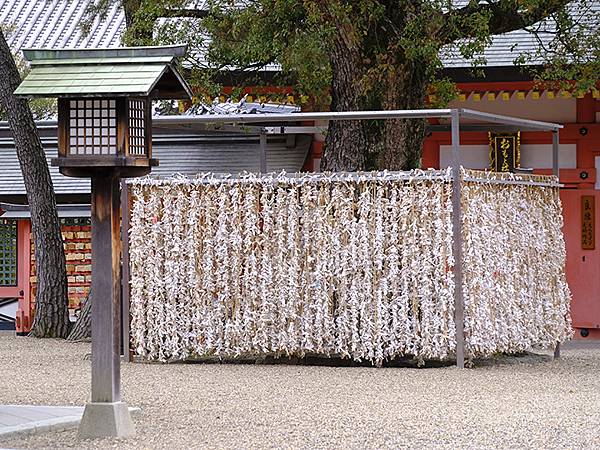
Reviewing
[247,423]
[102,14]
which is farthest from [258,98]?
[247,423]

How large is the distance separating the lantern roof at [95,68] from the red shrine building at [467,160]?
24.9ft

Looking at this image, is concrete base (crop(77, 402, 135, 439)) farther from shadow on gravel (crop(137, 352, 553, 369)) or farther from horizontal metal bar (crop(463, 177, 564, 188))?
horizontal metal bar (crop(463, 177, 564, 188))

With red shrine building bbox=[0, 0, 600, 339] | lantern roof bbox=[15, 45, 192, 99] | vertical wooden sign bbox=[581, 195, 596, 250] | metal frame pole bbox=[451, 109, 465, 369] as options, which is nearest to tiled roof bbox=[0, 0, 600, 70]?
red shrine building bbox=[0, 0, 600, 339]

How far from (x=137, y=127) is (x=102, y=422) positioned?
1735mm

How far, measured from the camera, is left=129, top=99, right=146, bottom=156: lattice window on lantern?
760 centimetres

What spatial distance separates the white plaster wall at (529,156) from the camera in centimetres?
1569

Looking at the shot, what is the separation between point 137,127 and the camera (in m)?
7.70

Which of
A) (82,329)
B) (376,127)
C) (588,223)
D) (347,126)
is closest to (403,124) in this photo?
(376,127)

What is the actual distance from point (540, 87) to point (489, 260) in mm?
4302

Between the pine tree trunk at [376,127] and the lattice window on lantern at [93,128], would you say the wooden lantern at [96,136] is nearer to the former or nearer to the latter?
the lattice window on lantern at [93,128]

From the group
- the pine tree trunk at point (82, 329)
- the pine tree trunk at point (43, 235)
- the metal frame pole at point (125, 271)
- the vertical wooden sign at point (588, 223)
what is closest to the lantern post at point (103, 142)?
the metal frame pole at point (125, 271)

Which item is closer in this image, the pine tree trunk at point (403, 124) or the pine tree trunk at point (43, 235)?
the pine tree trunk at point (403, 124)

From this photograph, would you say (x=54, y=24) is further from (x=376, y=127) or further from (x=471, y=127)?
(x=376, y=127)

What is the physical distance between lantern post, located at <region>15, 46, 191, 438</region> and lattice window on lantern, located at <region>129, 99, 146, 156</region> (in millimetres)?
12
